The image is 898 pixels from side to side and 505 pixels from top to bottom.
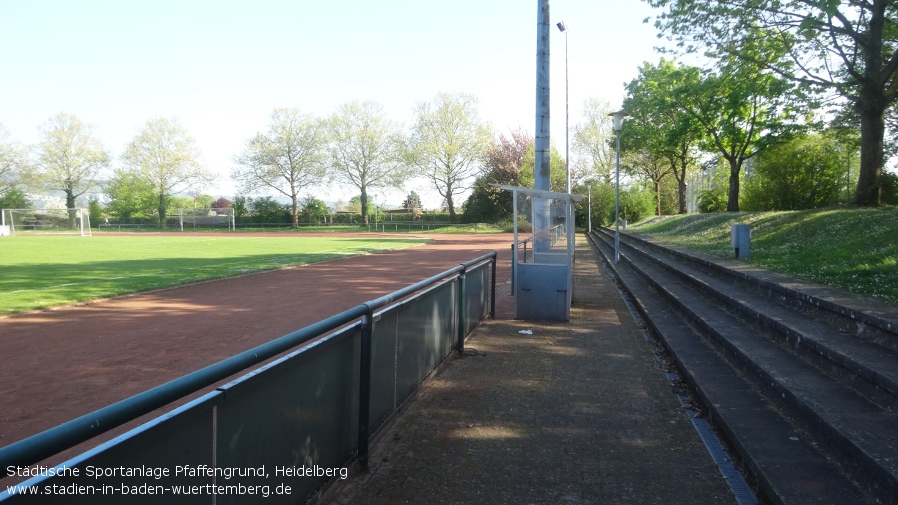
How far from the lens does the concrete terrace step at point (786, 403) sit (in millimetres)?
3236

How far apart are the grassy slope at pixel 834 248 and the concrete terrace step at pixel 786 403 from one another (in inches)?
43.3

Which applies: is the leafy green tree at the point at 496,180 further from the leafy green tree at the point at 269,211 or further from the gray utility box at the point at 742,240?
the gray utility box at the point at 742,240

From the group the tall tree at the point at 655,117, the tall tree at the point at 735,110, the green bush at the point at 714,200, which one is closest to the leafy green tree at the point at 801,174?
the tall tree at the point at 735,110

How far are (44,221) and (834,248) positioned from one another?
216 ft

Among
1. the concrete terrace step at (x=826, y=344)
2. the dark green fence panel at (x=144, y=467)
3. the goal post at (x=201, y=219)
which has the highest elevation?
the goal post at (x=201, y=219)

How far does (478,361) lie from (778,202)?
2716 centimetres

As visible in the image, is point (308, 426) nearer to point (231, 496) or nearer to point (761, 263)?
point (231, 496)

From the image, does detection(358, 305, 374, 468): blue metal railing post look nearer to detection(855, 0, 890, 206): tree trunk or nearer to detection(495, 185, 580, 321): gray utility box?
detection(495, 185, 580, 321): gray utility box

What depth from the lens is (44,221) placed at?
55.9 meters

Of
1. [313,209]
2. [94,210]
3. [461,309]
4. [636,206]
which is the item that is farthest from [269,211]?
[461,309]

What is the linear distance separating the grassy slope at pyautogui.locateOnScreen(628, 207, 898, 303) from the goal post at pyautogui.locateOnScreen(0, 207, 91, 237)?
187 ft

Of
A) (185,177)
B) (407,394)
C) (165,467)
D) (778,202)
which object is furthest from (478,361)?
(185,177)

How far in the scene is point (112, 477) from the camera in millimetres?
1819

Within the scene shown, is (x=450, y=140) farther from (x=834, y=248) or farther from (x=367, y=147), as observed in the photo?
(x=834, y=248)
